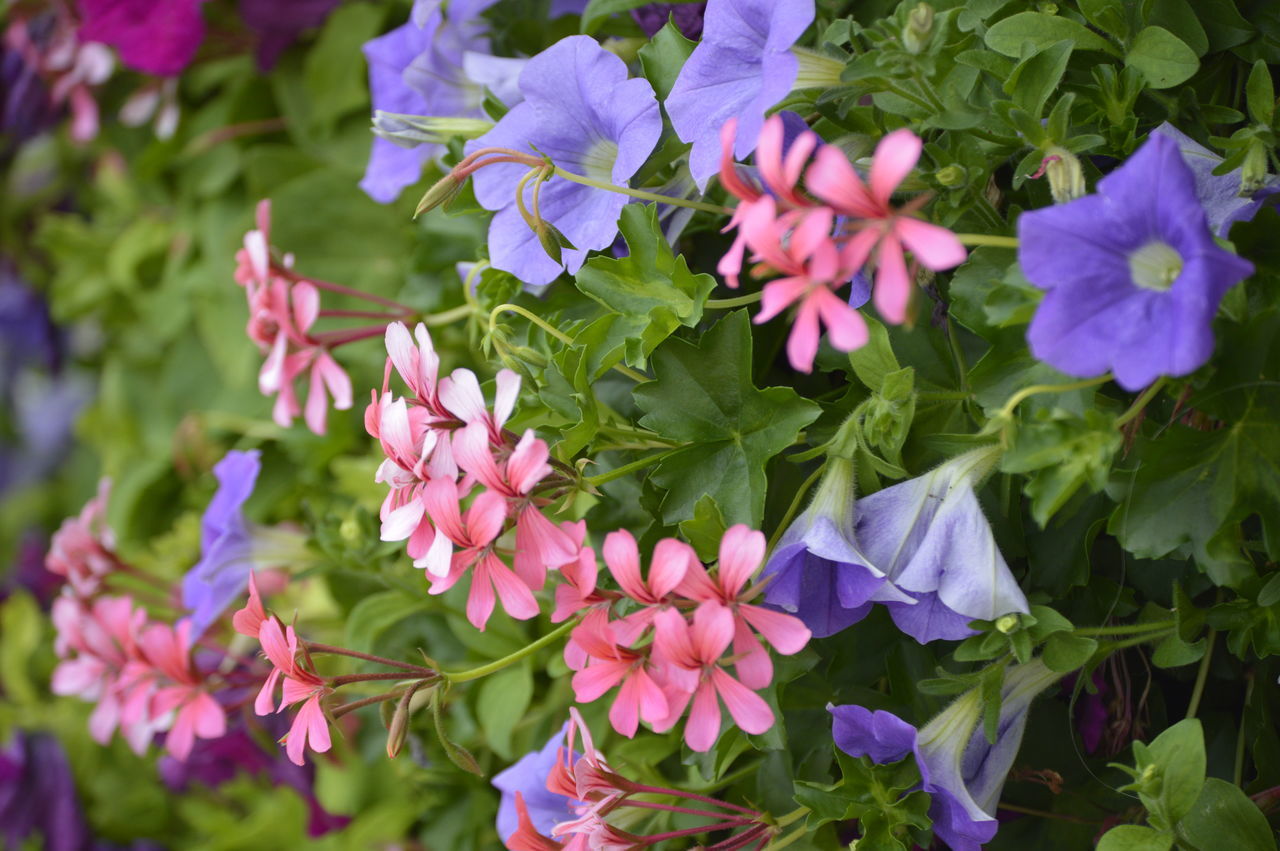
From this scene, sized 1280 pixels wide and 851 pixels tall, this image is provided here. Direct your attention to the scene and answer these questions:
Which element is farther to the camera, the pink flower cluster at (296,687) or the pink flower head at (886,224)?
the pink flower cluster at (296,687)

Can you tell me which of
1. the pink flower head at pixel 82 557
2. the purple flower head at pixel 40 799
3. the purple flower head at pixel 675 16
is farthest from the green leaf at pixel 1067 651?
the purple flower head at pixel 40 799

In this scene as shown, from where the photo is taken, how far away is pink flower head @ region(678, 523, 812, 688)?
36 centimetres

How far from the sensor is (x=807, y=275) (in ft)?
1.03

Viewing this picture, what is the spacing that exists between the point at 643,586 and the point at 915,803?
0.15 meters

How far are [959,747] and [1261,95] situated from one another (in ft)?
0.91

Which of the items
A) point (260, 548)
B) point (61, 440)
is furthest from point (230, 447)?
point (61, 440)

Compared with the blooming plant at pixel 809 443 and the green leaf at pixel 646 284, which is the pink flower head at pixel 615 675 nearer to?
the blooming plant at pixel 809 443

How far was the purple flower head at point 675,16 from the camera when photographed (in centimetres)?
55

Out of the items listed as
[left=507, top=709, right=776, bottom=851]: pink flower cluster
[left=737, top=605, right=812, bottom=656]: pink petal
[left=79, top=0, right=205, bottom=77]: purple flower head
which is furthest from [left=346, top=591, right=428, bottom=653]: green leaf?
[left=79, top=0, right=205, bottom=77]: purple flower head

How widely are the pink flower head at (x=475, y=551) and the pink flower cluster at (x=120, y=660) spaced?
29 cm

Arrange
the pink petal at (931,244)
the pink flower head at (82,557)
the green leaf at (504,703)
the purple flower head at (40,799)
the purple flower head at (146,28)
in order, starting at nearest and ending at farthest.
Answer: the pink petal at (931,244) < the green leaf at (504,703) < the pink flower head at (82,557) < the purple flower head at (146,28) < the purple flower head at (40,799)

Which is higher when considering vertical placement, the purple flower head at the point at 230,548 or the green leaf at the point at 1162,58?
the green leaf at the point at 1162,58

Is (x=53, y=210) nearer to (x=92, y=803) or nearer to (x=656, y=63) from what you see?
(x=92, y=803)

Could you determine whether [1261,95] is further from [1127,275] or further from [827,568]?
[827,568]
